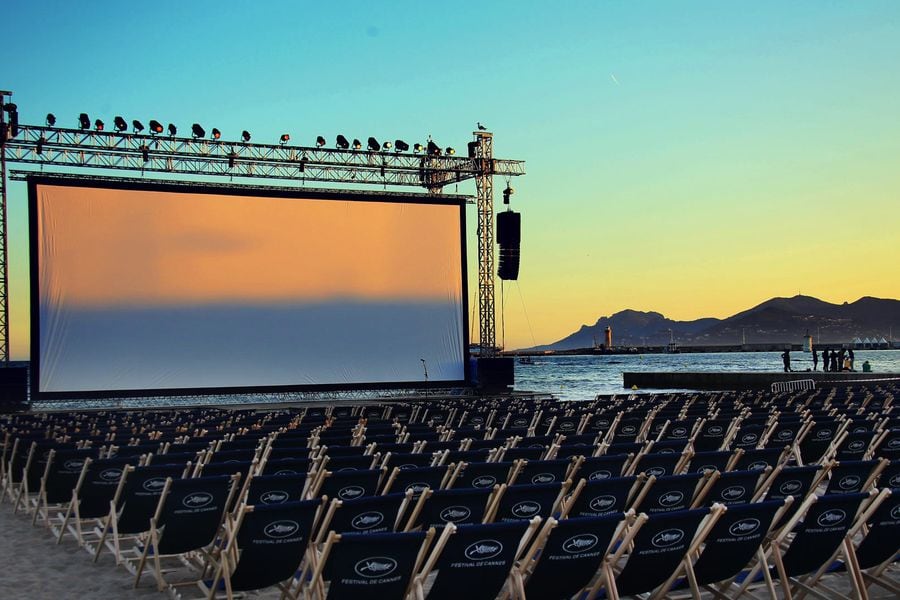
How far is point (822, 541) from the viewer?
3.75 meters

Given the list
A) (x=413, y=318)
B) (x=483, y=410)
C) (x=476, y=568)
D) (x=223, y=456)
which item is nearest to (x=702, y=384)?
(x=413, y=318)

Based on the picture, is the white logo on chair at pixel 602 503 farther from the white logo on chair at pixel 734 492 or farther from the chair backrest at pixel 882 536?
the chair backrest at pixel 882 536

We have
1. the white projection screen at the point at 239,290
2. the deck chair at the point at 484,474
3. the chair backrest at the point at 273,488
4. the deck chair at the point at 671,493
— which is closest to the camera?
the deck chair at the point at 671,493

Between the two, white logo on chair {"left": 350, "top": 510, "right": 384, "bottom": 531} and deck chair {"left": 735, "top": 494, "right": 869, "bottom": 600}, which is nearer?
deck chair {"left": 735, "top": 494, "right": 869, "bottom": 600}

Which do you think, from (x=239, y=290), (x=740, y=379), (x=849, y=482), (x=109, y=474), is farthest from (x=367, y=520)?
(x=740, y=379)

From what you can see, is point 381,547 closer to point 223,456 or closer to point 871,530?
point 871,530

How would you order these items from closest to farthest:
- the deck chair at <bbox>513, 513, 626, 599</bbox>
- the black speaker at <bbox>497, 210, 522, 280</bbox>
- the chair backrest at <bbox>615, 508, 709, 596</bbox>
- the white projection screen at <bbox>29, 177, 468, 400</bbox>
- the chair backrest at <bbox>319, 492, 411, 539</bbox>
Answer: the deck chair at <bbox>513, 513, 626, 599</bbox>
the chair backrest at <bbox>615, 508, 709, 596</bbox>
the chair backrest at <bbox>319, 492, 411, 539</bbox>
the white projection screen at <bbox>29, 177, 468, 400</bbox>
the black speaker at <bbox>497, 210, 522, 280</bbox>

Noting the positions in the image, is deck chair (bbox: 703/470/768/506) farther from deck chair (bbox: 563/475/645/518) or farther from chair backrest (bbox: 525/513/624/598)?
chair backrest (bbox: 525/513/624/598)

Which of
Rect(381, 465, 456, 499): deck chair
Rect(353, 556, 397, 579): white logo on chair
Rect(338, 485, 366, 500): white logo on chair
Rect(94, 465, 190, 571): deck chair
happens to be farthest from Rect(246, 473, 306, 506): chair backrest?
Rect(353, 556, 397, 579): white logo on chair

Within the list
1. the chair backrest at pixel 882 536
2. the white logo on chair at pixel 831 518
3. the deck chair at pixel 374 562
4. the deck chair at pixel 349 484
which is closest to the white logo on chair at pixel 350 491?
the deck chair at pixel 349 484

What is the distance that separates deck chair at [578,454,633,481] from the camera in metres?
5.39

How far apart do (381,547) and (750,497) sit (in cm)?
207

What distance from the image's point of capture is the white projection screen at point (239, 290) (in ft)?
61.8

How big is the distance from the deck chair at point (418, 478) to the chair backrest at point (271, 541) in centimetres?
95
